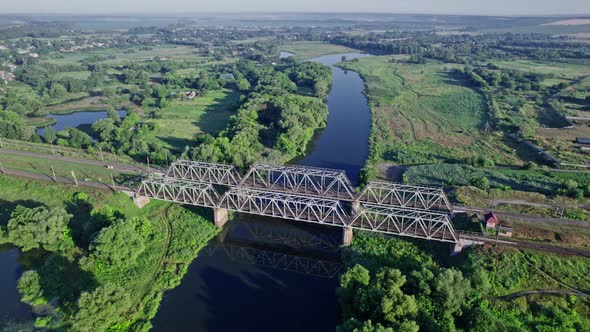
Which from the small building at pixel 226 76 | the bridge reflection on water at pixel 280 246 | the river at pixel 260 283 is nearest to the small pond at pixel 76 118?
the small building at pixel 226 76

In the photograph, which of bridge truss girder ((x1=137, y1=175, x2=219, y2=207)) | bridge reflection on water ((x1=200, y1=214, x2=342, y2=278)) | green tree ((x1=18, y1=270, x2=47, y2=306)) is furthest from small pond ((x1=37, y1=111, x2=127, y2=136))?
bridge reflection on water ((x1=200, y1=214, x2=342, y2=278))

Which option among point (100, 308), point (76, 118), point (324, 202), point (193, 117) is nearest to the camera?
point (100, 308)

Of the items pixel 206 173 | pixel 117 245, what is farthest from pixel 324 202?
pixel 117 245

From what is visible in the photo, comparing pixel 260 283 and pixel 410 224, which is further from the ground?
pixel 410 224

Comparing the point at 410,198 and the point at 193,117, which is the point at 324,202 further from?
the point at 193,117

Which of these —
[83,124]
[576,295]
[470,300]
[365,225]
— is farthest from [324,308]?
[83,124]

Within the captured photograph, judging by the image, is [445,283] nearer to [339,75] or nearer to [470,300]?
[470,300]
